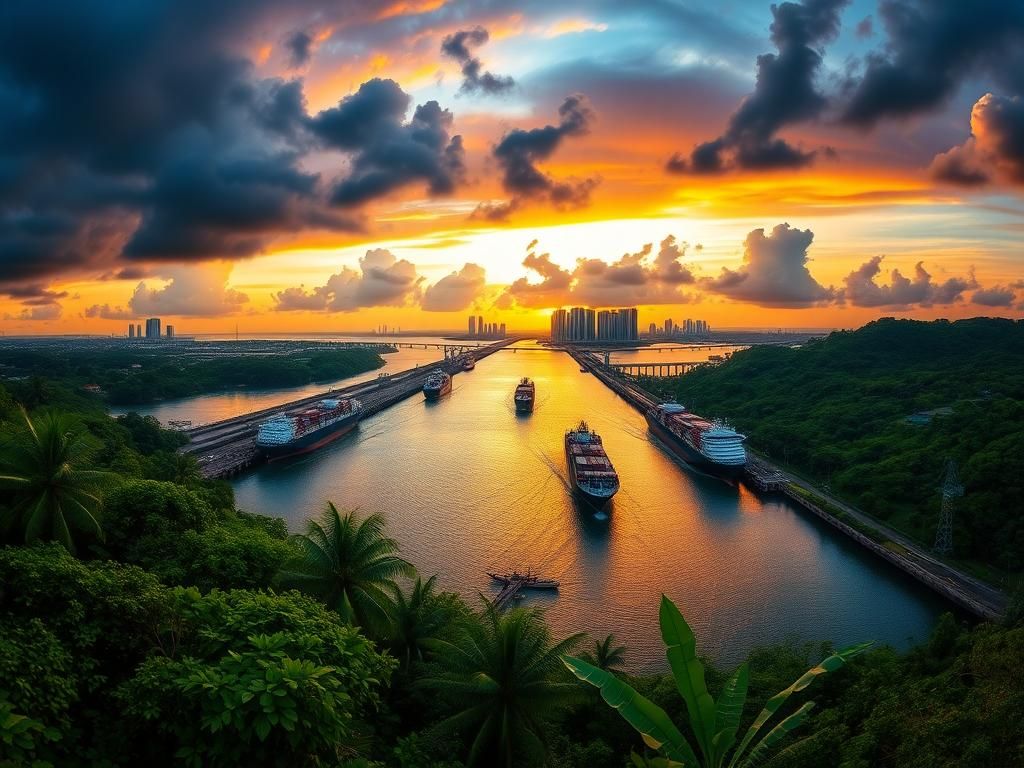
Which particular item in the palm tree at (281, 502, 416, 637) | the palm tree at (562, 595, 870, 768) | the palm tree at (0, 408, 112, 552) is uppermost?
the palm tree at (0, 408, 112, 552)

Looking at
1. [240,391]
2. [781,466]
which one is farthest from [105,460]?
[240,391]

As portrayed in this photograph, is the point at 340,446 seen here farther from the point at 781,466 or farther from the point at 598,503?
the point at 781,466

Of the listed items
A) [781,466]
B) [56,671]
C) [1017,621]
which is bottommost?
[781,466]

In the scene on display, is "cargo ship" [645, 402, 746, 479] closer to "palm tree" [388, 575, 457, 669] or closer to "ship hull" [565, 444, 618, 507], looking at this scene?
"ship hull" [565, 444, 618, 507]

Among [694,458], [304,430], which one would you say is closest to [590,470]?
[694,458]

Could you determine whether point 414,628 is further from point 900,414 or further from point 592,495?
point 900,414

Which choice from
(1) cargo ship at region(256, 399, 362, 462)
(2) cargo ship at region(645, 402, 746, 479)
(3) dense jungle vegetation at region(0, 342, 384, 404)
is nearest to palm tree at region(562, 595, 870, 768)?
(2) cargo ship at region(645, 402, 746, 479)

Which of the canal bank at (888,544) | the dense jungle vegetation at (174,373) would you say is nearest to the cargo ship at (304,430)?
the canal bank at (888,544)
